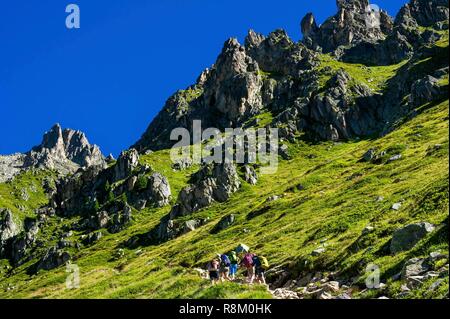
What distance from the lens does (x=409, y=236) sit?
35250mm

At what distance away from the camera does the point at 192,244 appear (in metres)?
114

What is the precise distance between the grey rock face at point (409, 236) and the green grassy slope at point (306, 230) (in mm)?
1202

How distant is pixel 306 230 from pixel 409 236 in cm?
3421

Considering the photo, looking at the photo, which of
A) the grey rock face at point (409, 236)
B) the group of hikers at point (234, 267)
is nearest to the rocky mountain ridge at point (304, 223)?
the grey rock face at point (409, 236)

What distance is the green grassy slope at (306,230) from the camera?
3921 centimetres

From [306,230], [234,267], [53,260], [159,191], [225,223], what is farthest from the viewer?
[159,191]

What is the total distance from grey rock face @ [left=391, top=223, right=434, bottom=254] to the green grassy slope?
3.95ft

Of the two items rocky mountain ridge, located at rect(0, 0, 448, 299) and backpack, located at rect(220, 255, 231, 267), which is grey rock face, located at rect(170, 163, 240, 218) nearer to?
rocky mountain ridge, located at rect(0, 0, 448, 299)

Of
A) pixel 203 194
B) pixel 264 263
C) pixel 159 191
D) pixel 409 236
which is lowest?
pixel 264 263

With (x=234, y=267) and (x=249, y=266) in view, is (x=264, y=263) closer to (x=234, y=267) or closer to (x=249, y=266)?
(x=249, y=266)

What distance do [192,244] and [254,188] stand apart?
56.3 metres

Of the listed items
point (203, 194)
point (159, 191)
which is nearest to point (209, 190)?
point (203, 194)
